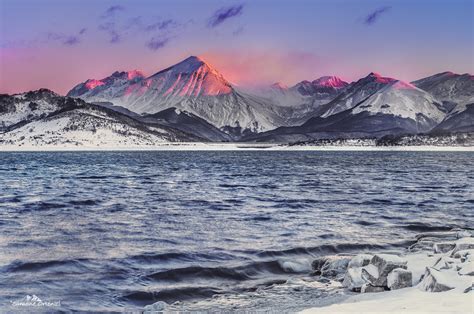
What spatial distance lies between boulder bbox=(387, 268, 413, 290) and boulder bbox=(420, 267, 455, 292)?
35.2 inches

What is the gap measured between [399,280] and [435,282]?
1781mm

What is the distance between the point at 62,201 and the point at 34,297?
29943mm

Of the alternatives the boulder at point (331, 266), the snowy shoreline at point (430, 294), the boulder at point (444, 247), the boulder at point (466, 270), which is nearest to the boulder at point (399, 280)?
the snowy shoreline at point (430, 294)

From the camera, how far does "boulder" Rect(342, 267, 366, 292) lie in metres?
17.5

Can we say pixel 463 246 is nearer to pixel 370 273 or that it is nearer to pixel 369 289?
pixel 370 273

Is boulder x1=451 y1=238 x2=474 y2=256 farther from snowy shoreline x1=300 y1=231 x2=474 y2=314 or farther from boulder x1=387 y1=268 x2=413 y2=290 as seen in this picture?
boulder x1=387 y1=268 x2=413 y2=290

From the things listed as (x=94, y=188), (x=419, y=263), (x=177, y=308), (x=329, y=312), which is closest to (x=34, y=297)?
(x=177, y=308)

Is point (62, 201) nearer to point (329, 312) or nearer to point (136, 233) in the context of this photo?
point (136, 233)

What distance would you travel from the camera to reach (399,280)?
1680cm

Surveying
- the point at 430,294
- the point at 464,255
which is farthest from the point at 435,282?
the point at 464,255

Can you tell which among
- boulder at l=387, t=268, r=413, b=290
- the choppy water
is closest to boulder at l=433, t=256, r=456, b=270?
boulder at l=387, t=268, r=413, b=290

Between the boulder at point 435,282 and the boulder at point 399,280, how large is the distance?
2.94 feet

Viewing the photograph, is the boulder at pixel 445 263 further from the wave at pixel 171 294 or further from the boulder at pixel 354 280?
the wave at pixel 171 294

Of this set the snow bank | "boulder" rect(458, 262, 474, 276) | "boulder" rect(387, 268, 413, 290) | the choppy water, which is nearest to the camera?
the snow bank
